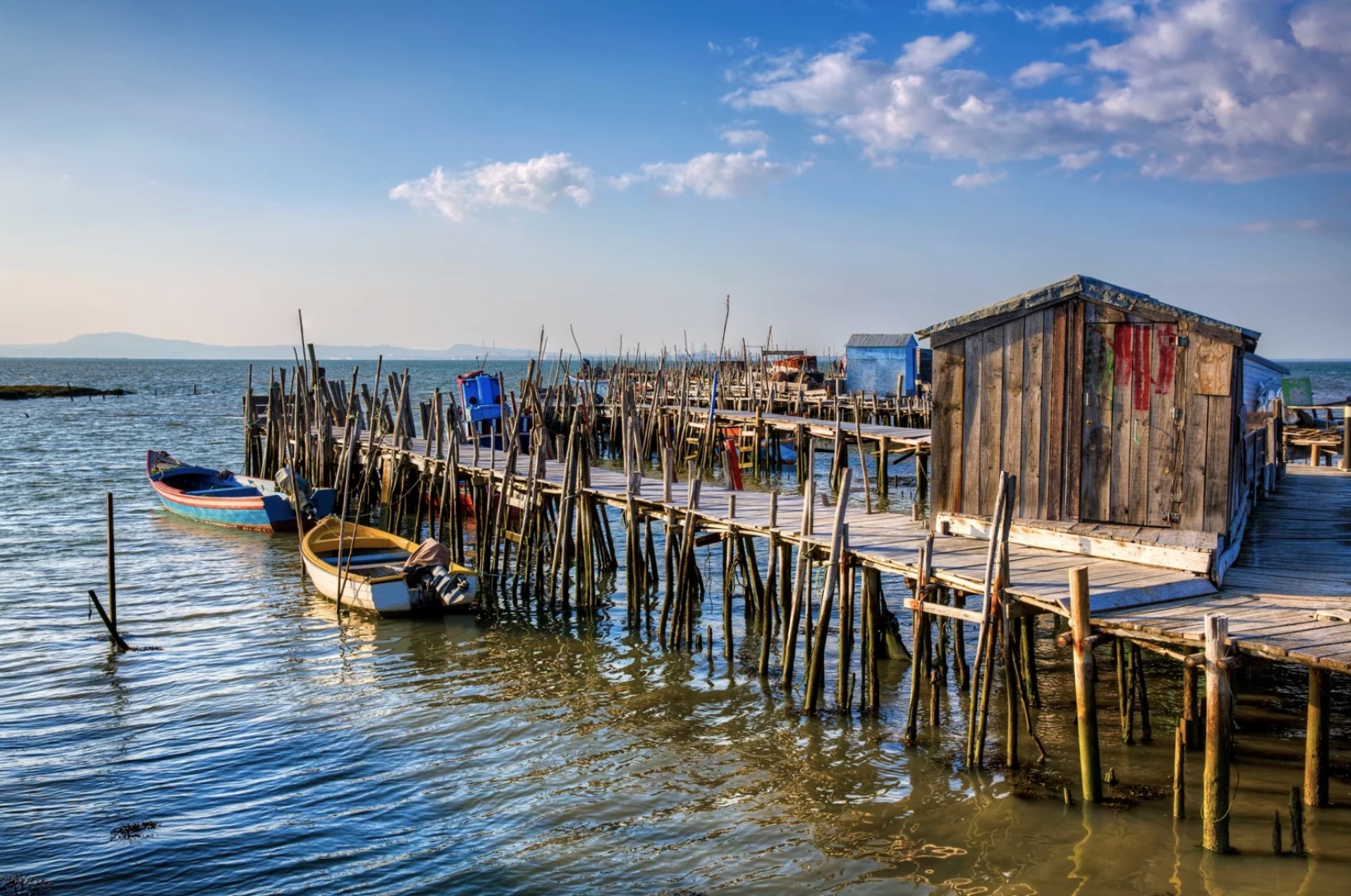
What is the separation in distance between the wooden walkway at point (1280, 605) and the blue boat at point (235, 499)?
18100 millimetres

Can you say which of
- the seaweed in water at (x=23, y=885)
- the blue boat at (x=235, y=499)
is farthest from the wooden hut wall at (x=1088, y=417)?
the blue boat at (x=235, y=499)

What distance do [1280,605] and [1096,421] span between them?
8.99ft

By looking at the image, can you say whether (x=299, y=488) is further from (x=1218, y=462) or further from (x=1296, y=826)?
(x=1296, y=826)

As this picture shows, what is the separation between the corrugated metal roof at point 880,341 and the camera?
4159cm

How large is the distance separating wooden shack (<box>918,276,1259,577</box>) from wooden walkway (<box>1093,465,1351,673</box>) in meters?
0.51

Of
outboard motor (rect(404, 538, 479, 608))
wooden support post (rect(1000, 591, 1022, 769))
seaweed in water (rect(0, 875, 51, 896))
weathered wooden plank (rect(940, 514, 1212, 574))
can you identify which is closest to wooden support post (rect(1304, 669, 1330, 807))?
weathered wooden plank (rect(940, 514, 1212, 574))

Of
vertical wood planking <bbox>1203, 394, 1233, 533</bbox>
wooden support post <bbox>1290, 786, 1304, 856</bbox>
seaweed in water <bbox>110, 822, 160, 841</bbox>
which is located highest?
vertical wood planking <bbox>1203, 394, 1233, 533</bbox>

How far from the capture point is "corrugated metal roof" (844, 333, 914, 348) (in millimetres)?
41594

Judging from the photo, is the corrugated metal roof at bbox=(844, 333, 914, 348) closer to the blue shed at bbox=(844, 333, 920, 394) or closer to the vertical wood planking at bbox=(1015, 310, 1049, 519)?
the blue shed at bbox=(844, 333, 920, 394)

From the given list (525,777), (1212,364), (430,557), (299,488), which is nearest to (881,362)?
(299,488)

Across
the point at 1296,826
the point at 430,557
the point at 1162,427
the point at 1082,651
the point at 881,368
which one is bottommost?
the point at 1296,826

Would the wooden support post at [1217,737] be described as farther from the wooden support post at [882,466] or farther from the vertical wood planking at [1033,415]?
the wooden support post at [882,466]

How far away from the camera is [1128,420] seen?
10.5 meters

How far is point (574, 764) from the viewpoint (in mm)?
9781
